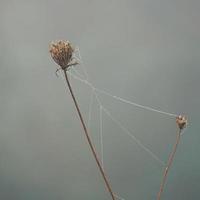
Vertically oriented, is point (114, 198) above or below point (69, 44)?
below

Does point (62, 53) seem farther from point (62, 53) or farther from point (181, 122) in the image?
point (181, 122)

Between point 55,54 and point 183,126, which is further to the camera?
point 183,126

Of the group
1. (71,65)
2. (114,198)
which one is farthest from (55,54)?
(114,198)

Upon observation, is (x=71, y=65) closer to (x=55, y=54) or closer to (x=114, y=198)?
(x=55, y=54)

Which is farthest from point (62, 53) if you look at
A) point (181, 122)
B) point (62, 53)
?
point (181, 122)

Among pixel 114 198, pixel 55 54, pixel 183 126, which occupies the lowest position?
pixel 114 198
